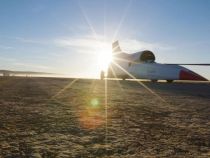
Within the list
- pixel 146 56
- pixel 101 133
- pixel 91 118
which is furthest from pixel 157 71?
pixel 101 133

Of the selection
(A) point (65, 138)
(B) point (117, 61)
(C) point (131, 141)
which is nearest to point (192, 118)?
(C) point (131, 141)

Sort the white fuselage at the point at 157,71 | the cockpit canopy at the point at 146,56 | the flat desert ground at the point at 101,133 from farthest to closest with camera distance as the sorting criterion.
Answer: the cockpit canopy at the point at 146,56
the white fuselage at the point at 157,71
the flat desert ground at the point at 101,133

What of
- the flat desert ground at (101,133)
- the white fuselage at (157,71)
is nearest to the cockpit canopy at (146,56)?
the white fuselage at (157,71)

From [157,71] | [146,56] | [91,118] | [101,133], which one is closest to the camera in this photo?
[101,133]

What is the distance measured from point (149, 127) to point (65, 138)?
1.21 meters

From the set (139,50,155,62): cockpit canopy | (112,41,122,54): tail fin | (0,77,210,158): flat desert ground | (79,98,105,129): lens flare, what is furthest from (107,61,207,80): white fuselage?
(79,98,105,129): lens flare

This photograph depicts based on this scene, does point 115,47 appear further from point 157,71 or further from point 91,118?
point 91,118

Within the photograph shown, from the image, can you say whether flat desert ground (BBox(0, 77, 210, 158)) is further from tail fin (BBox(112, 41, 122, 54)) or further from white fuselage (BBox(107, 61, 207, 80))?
tail fin (BBox(112, 41, 122, 54))

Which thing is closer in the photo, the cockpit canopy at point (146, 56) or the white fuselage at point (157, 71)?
Answer: the white fuselage at point (157, 71)

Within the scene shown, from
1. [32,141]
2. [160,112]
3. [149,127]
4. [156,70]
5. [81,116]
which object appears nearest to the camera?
[32,141]

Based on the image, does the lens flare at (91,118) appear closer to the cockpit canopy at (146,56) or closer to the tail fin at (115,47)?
the cockpit canopy at (146,56)

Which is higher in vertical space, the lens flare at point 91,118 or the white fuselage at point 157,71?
the white fuselage at point 157,71

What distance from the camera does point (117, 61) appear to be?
3152 centimetres

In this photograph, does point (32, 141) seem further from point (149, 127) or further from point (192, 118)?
point (192, 118)
